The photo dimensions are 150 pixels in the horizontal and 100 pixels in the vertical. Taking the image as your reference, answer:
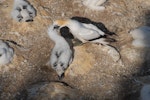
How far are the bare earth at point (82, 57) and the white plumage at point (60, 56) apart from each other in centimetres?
8

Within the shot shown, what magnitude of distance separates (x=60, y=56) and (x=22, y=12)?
65 centimetres

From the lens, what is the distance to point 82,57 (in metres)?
3.88

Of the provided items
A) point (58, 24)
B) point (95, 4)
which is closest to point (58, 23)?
point (58, 24)

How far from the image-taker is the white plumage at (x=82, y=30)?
155 inches

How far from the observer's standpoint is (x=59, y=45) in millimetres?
3859

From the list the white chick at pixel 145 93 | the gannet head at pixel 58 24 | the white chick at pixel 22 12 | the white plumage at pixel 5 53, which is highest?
the white chick at pixel 22 12

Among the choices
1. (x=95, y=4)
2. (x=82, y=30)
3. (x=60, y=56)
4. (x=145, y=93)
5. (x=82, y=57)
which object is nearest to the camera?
(x=145, y=93)

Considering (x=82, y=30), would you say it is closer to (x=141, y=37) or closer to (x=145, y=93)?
(x=141, y=37)

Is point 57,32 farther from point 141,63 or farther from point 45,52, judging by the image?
point 141,63

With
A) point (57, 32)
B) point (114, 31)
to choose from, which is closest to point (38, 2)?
point (57, 32)

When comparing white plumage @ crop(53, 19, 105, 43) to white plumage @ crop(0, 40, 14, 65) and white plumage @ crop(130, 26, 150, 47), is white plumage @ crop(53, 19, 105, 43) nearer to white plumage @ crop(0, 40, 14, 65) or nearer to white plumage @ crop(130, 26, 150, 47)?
white plumage @ crop(130, 26, 150, 47)

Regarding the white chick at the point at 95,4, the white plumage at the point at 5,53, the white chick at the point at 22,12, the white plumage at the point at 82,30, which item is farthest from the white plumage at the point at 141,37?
the white plumage at the point at 5,53

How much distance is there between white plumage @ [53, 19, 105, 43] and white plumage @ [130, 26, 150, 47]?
1.01 feet

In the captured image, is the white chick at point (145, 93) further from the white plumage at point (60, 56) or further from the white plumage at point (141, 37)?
the white plumage at point (60, 56)
